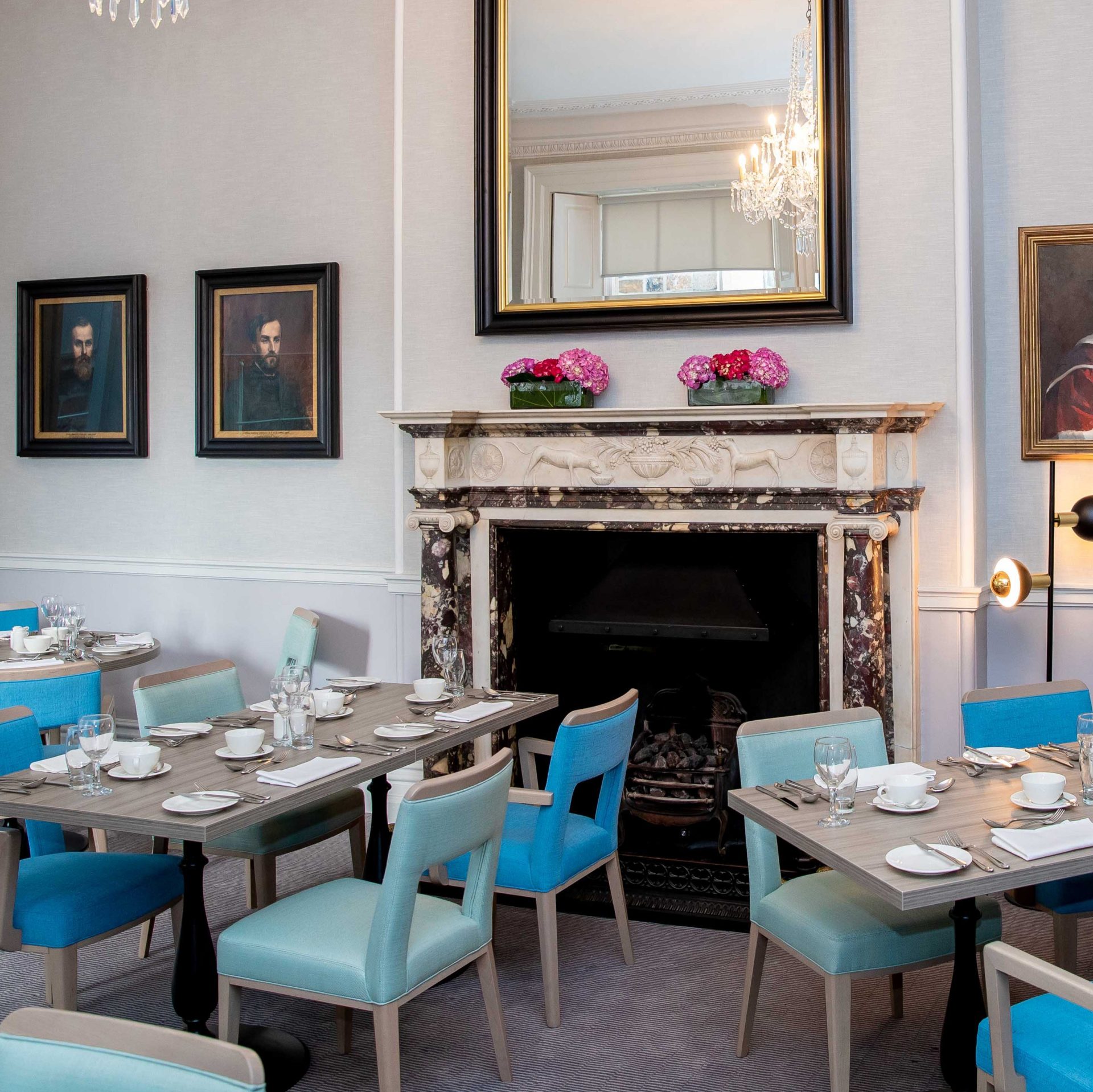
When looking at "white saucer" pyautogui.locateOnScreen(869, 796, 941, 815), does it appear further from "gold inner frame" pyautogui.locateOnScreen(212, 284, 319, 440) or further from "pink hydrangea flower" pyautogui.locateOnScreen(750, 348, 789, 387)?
"gold inner frame" pyautogui.locateOnScreen(212, 284, 319, 440)

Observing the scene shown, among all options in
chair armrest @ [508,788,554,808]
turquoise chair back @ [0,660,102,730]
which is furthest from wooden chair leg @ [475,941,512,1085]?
turquoise chair back @ [0,660,102,730]

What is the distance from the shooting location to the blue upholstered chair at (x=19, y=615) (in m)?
5.11

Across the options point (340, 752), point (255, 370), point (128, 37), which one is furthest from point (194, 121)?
point (340, 752)

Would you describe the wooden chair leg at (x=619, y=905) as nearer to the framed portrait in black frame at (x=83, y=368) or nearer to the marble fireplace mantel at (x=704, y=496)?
the marble fireplace mantel at (x=704, y=496)

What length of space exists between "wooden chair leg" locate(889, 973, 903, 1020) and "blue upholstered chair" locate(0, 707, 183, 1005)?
74.9 inches

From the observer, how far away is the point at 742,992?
3.14 meters

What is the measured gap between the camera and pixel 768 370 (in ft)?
13.4

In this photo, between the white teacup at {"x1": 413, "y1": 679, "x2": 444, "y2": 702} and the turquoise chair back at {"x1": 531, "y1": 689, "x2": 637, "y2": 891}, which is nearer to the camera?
the turquoise chair back at {"x1": 531, "y1": 689, "x2": 637, "y2": 891}

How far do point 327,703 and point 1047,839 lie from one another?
1971mm

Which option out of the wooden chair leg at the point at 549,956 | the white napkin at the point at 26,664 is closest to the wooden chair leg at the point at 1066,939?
the wooden chair leg at the point at 549,956

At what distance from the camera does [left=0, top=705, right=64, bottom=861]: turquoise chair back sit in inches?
114

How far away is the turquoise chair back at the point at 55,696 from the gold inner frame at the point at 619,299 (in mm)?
2136

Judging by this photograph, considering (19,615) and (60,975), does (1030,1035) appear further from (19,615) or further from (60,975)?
(19,615)

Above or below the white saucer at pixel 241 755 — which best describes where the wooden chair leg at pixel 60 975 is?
below
